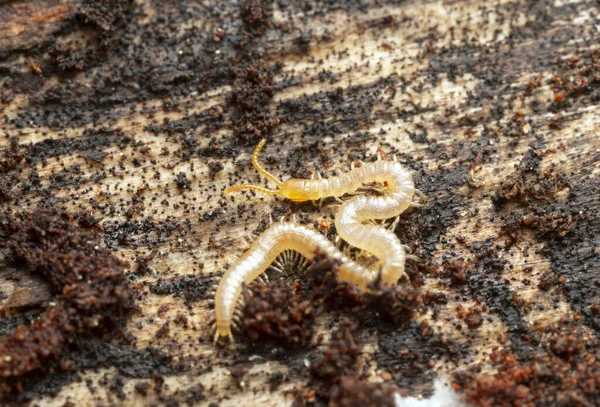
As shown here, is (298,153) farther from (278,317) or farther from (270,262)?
(278,317)

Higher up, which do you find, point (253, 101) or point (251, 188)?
point (253, 101)

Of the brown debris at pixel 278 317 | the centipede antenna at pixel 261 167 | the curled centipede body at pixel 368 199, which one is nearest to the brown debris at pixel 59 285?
the brown debris at pixel 278 317

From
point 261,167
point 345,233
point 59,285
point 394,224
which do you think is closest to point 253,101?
point 261,167

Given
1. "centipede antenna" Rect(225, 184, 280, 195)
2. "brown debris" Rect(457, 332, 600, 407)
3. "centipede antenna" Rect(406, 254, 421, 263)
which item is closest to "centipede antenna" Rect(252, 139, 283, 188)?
"centipede antenna" Rect(225, 184, 280, 195)

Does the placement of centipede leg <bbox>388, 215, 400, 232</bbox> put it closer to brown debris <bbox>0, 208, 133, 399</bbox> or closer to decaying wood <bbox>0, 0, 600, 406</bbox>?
decaying wood <bbox>0, 0, 600, 406</bbox>

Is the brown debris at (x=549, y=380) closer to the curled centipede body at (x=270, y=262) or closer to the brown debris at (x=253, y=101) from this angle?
the curled centipede body at (x=270, y=262)
